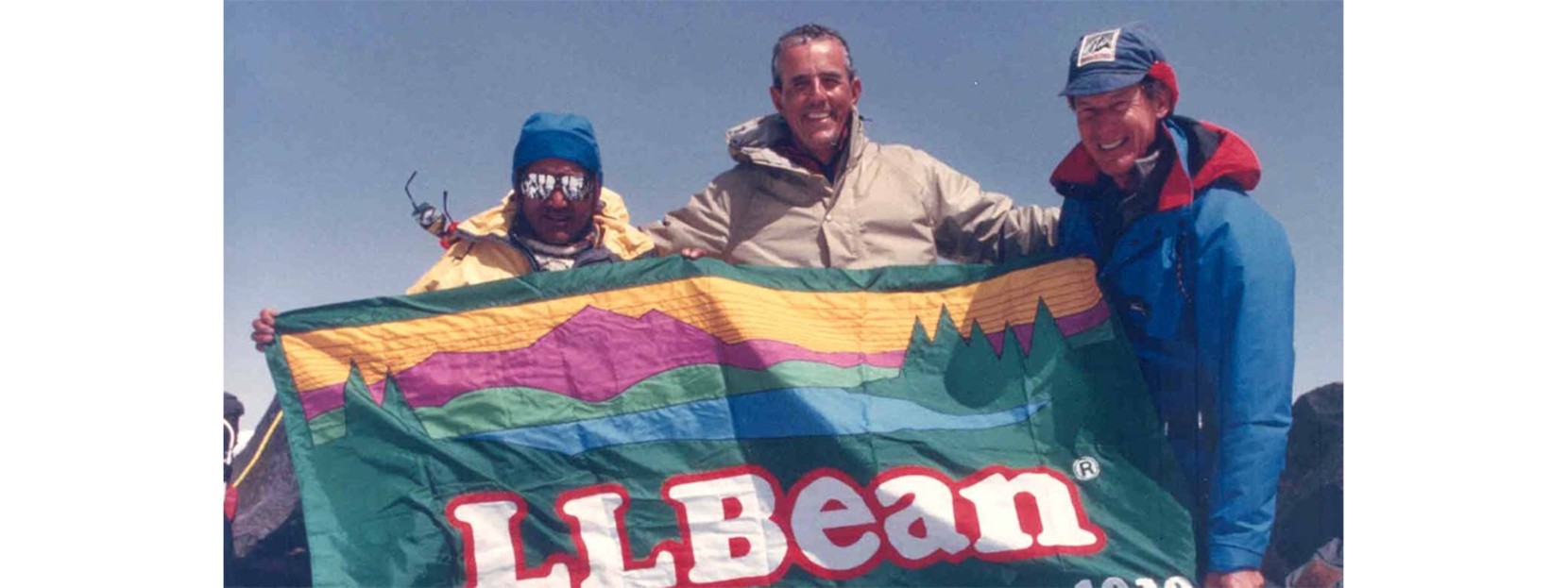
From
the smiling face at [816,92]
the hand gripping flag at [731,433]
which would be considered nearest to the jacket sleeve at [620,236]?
the hand gripping flag at [731,433]

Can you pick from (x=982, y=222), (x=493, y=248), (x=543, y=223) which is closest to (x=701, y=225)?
(x=543, y=223)

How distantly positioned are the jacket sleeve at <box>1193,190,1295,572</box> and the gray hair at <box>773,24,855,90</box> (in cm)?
155

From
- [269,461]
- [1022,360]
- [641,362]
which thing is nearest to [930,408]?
[1022,360]

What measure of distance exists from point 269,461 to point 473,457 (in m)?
2.84

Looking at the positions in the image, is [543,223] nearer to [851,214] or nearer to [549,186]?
[549,186]

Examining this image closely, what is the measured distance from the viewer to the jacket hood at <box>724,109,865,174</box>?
15.8 feet

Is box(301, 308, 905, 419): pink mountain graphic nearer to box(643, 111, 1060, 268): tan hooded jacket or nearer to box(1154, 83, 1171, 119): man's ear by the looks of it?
box(643, 111, 1060, 268): tan hooded jacket

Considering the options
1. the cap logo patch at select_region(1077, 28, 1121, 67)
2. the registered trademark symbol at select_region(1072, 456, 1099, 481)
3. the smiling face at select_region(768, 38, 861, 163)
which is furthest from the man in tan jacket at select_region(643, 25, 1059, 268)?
the registered trademark symbol at select_region(1072, 456, 1099, 481)

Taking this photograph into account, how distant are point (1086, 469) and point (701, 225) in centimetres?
180

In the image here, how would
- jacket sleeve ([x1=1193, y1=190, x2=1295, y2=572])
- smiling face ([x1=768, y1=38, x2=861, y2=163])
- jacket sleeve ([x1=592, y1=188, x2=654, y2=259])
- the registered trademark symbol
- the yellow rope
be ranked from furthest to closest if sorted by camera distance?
the yellow rope < jacket sleeve ([x1=592, y1=188, x2=654, y2=259]) < smiling face ([x1=768, y1=38, x2=861, y2=163]) < the registered trademark symbol < jacket sleeve ([x1=1193, y1=190, x2=1295, y2=572])

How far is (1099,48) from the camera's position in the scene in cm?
434

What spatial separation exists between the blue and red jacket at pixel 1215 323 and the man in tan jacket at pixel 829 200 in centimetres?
52

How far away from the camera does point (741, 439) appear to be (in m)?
4.43

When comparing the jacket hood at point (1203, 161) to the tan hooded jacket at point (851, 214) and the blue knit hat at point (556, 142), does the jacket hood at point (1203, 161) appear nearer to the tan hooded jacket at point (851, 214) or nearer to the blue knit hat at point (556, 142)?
the tan hooded jacket at point (851, 214)
